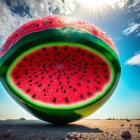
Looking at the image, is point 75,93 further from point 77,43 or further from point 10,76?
point 10,76

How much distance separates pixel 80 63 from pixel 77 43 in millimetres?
602

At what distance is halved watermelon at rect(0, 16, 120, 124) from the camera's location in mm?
3172

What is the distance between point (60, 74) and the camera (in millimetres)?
3641

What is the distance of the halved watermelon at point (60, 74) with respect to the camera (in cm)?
317

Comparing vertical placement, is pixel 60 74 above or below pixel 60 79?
above

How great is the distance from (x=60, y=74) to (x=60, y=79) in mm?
131

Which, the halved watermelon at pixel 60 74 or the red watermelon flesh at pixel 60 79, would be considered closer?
the halved watermelon at pixel 60 74

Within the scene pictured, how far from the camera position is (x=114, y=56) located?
11.0ft

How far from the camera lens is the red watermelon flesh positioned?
347 centimetres

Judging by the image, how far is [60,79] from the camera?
11.9 ft

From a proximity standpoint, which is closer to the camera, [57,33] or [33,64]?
[57,33]

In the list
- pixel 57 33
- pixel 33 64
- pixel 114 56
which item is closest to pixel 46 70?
pixel 33 64

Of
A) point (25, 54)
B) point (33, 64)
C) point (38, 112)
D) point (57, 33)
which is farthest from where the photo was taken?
point (38, 112)

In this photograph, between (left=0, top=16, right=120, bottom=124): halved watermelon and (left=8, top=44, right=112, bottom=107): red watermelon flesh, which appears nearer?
(left=0, top=16, right=120, bottom=124): halved watermelon
